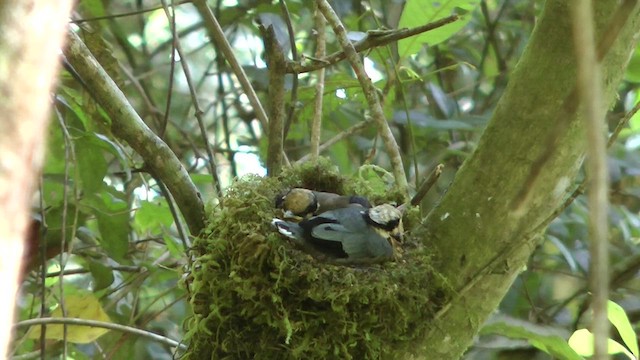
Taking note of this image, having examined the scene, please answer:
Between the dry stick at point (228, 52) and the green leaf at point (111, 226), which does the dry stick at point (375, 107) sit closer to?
the dry stick at point (228, 52)

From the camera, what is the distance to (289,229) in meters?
1.30

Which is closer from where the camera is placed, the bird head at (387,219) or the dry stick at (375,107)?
the bird head at (387,219)

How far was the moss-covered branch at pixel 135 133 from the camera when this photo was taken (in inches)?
49.4

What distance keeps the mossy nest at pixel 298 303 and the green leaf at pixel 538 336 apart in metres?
0.29

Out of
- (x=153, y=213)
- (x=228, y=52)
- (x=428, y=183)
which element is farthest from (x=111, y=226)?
(x=428, y=183)

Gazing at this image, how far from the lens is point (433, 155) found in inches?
102

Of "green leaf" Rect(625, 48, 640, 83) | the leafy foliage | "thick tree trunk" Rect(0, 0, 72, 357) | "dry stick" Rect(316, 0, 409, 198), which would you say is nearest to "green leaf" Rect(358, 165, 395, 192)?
the leafy foliage

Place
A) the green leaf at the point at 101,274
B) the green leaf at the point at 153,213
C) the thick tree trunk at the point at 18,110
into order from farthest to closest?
1. the green leaf at the point at 101,274
2. the green leaf at the point at 153,213
3. the thick tree trunk at the point at 18,110

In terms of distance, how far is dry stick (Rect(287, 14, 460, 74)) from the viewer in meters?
1.30

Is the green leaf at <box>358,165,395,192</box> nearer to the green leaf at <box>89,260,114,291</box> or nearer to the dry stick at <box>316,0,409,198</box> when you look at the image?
the dry stick at <box>316,0,409,198</box>

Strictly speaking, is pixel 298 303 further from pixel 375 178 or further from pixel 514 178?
pixel 375 178

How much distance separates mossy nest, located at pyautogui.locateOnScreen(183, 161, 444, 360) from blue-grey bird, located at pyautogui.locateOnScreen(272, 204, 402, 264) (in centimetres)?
3

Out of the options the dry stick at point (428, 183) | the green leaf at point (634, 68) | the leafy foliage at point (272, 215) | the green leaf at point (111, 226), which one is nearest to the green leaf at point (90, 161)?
the leafy foliage at point (272, 215)

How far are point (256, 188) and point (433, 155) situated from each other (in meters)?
1.25
